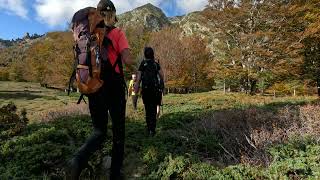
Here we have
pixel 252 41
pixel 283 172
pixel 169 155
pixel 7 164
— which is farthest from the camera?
pixel 252 41

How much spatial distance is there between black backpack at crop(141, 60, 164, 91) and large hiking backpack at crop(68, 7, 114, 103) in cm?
369

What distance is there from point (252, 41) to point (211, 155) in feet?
78.3

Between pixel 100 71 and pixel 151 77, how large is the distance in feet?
12.6

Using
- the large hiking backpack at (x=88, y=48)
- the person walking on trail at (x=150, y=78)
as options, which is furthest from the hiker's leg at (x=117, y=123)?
the person walking on trail at (x=150, y=78)

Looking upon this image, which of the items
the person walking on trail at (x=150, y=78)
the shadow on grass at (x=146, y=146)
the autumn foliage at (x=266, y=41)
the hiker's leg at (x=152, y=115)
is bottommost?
the shadow on grass at (x=146, y=146)

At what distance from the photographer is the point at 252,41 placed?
1166 inches

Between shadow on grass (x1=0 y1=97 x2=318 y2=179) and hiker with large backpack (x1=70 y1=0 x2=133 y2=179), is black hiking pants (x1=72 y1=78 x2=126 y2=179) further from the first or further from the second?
shadow on grass (x1=0 y1=97 x2=318 y2=179)

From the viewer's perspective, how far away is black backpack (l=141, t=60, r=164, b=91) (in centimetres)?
866

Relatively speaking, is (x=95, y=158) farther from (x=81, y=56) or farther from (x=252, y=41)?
(x=252, y=41)

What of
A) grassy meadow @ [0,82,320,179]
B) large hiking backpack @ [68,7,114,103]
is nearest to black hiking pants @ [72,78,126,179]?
large hiking backpack @ [68,7,114,103]

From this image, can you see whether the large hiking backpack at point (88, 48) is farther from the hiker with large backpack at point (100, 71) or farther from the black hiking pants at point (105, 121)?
the black hiking pants at point (105, 121)

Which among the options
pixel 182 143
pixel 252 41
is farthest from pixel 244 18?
pixel 182 143

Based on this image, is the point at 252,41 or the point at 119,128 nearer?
the point at 119,128

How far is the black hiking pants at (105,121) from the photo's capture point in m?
4.77
